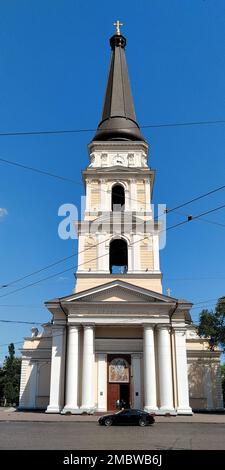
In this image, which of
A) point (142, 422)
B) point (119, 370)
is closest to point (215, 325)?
point (119, 370)

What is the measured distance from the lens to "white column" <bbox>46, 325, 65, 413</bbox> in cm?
2734

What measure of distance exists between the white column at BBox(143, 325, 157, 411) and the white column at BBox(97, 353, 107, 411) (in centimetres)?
298

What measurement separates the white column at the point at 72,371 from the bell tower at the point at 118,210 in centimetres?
373

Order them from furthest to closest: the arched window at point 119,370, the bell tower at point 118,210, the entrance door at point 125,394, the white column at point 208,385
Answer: the white column at point 208,385
the bell tower at point 118,210
the arched window at point 119,370
the entrance door at point 125,394

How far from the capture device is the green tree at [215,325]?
3400 centimetres

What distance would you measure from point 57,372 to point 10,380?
49.5 metres

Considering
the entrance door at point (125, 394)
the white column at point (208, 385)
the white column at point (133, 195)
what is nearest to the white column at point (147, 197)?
the white column at point (133, 195)

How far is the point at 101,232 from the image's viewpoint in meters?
32.8

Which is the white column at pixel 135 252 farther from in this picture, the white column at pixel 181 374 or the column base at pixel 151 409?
the column base at pixel 151 409

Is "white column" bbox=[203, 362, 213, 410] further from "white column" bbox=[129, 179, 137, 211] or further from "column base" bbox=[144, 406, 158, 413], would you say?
"white column" bbox=[129, 179, 137, 211]

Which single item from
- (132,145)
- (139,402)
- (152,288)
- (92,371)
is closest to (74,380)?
(92,371)

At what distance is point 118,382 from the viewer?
28.7 metres

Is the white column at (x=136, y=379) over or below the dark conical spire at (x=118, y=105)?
below
